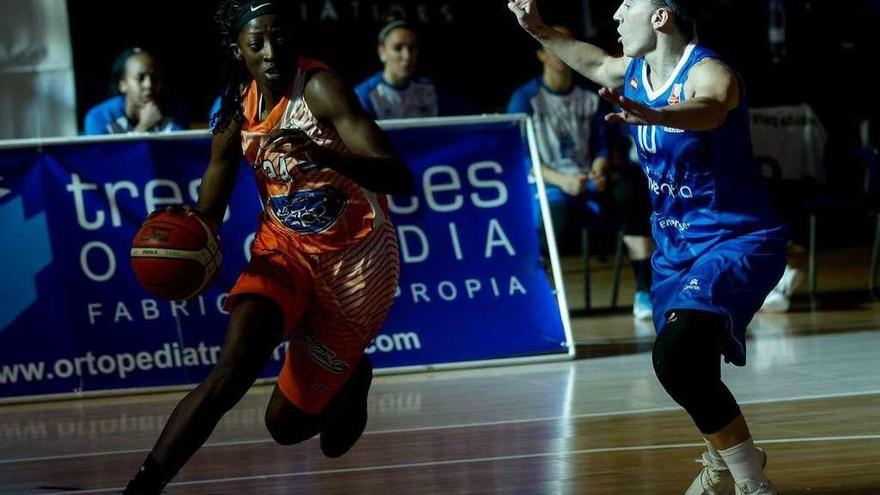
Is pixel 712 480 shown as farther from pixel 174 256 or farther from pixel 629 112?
pixel 174 256

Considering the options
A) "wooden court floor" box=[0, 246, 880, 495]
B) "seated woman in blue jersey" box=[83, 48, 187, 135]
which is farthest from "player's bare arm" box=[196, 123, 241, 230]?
"seated woman in blue jersey" box=[83, 48, 187, 135]

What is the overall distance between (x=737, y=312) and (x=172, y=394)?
3.97 m

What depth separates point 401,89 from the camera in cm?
966

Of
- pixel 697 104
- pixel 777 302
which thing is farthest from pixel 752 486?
pixel 777 302

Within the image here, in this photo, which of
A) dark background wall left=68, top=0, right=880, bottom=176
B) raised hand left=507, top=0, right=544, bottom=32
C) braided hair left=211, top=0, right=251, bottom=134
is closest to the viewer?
braided hair left=211, top=0, right=251, bottom=134

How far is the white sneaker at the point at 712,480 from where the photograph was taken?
16.0 feet

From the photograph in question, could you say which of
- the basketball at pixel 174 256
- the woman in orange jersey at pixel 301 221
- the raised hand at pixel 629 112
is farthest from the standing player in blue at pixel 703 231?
the basketball at pixel 174 256

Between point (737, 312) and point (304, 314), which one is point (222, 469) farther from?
point (737, 312)

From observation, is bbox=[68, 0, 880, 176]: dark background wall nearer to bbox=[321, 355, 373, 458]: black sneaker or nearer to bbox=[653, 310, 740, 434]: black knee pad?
bbox=[321, 355, 373, 458]: black sneaker

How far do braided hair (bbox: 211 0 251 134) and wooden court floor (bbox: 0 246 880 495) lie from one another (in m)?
1.32

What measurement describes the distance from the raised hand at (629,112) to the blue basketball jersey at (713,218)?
0.43m

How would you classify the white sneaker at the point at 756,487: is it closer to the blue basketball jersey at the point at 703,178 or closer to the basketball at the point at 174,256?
the blue basketball jersey at the point at 703,178

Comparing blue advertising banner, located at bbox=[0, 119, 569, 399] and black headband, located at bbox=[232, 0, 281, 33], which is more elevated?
black headband, located at bbox=[232, 0, 281, 33]

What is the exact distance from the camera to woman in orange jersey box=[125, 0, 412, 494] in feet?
15.6
